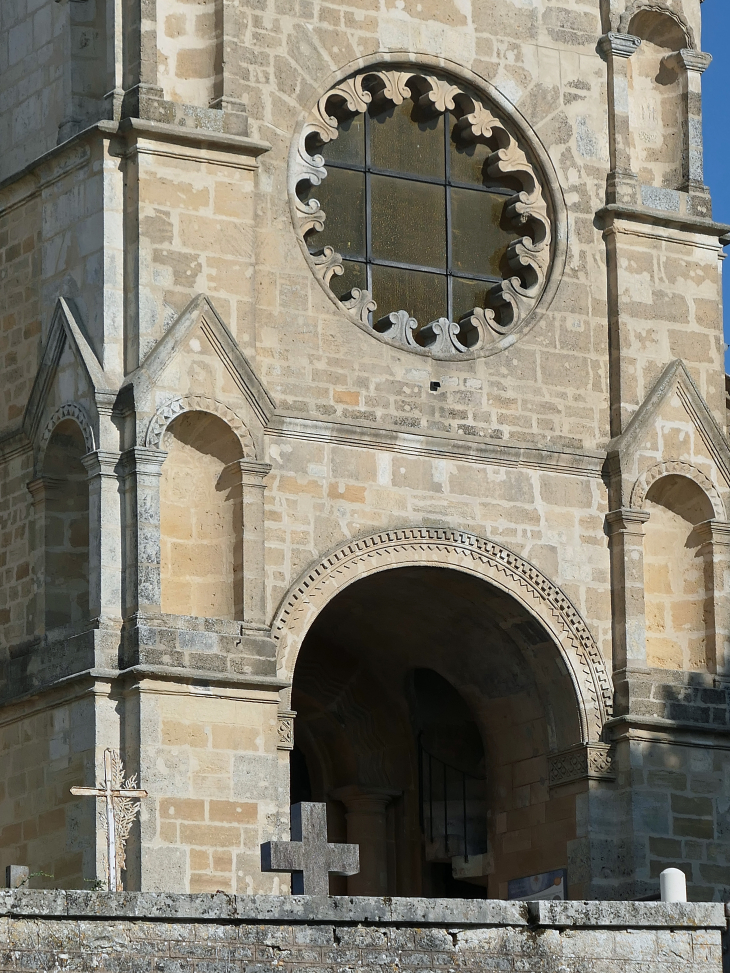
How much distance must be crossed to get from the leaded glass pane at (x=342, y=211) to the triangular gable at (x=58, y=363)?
2.36 metres

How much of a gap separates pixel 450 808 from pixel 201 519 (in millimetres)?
4905

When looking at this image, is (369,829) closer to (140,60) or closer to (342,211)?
(342,211)

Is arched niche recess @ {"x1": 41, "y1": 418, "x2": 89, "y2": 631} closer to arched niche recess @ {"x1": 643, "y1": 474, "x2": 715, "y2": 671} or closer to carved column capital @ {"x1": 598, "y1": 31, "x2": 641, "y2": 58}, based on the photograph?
arched niche recess @ {"x1": 643, "y1": 474, "x2": 715, "y2": 671}

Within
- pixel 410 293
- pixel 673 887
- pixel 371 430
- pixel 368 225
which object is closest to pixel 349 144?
pixel 368 225

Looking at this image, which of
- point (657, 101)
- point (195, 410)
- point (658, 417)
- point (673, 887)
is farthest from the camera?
point (657, 101)

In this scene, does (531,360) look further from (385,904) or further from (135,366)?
(385,904)

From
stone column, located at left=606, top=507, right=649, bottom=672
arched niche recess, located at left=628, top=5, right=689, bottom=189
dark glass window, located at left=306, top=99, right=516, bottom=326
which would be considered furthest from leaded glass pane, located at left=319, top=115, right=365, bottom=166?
stone column, located at left=606, top=507, right=649, bottom=672

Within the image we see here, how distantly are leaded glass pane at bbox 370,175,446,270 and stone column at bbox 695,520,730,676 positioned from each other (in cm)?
335

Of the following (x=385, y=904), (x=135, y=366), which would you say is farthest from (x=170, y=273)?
(x=385, y=904)

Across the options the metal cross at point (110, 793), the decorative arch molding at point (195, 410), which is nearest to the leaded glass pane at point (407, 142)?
the decorative arch molding at point (195, 410)

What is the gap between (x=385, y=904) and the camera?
49.2 feet

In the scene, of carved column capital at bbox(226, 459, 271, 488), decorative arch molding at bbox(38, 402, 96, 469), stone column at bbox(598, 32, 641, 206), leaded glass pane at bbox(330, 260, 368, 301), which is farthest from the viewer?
stone column at bbox(598, 32, 641, 206)

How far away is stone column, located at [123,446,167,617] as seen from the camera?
2133 cm

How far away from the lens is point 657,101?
2558 cm
